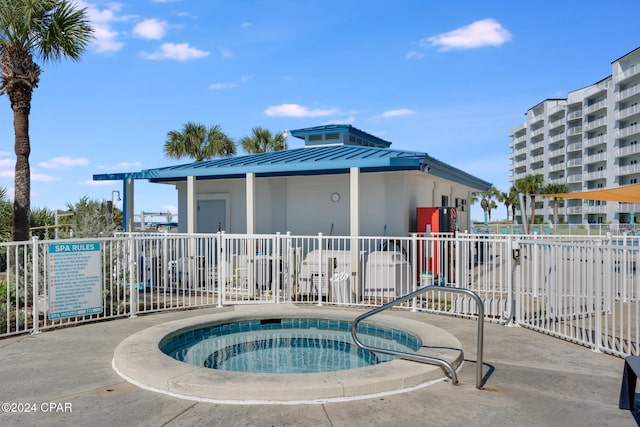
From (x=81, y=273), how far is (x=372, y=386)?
5686 millimetres

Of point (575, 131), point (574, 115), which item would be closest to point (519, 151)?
point (575, 131)

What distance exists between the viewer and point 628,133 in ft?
180

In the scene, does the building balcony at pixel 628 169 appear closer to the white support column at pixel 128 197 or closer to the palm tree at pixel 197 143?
the palm tree at pixel 197 143

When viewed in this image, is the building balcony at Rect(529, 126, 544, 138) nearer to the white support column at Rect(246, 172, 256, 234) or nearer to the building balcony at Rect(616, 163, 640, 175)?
the building balcony at Rect(616, 163, 640, 175)

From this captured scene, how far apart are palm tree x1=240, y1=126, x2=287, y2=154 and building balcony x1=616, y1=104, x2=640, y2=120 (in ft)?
148

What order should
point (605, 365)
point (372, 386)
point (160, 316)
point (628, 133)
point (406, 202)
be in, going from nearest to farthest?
point (372, 386) → point (605, 365) → point (160, 316) → point (406, 202) → point (628, 133)

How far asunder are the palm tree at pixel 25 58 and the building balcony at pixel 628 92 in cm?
5850

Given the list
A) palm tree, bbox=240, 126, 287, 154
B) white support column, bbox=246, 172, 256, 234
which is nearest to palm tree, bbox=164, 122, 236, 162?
palm tree, bbox=240, 126, 287, 154

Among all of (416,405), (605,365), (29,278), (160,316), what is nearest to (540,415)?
(416,405)

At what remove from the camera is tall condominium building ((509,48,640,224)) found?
2165 inches

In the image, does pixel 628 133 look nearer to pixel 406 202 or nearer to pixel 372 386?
pixel 406 202

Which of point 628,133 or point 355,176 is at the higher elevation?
point 628,133

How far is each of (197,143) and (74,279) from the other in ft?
80.7

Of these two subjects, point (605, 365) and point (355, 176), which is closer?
point (605, 365)
